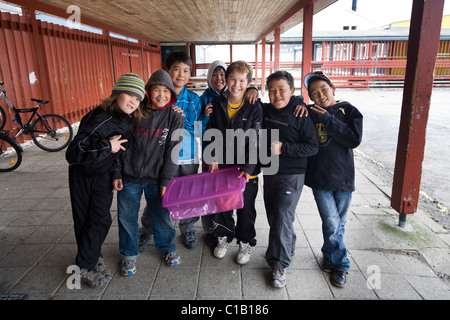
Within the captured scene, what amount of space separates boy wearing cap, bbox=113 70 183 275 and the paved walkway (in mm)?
345

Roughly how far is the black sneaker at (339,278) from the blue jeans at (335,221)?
0.03 metres

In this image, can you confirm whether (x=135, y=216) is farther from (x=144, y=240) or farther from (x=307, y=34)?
(x=307, y=34)

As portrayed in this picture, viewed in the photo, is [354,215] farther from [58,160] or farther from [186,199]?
[58,160]

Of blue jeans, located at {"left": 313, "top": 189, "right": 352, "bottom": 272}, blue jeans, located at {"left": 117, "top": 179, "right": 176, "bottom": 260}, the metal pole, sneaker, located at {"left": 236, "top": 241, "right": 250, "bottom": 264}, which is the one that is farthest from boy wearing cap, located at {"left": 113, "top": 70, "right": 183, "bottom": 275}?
the metal pole

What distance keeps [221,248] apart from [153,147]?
42.4 inches

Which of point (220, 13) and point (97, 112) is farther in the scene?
point (220, 13)

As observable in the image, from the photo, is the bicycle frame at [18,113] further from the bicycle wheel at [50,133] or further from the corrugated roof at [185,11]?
the corrugated roof at [185,11]

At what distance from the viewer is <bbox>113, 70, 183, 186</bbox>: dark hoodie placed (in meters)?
2.29

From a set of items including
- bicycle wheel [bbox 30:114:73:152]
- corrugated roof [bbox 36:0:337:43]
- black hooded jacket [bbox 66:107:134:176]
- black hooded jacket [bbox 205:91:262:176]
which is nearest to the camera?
black hooded jacket [bbox 66:107:134:176]

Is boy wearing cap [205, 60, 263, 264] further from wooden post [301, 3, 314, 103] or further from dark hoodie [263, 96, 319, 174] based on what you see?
wooden post [301, 3, 314, 103]

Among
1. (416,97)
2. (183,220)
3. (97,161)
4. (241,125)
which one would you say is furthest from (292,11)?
(97,161)
